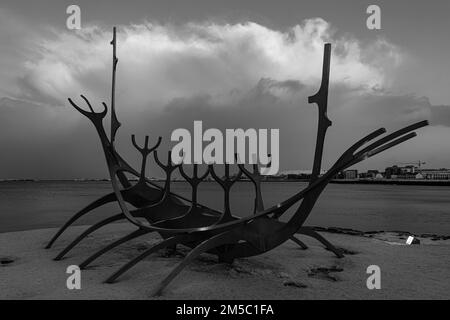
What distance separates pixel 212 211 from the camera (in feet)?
29.2

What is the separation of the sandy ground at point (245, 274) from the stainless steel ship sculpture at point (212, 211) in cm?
41

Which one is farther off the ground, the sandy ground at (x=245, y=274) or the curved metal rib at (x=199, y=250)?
the curved metal rib at (x=199, y=250)

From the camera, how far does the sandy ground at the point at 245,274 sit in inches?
259

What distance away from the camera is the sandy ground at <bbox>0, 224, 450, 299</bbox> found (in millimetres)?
6586

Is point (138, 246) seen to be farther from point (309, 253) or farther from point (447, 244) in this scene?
point (447, 244)

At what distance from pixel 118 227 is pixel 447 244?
11.9 metres

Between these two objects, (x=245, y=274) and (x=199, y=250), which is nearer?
Answer: (x=199, y=250)

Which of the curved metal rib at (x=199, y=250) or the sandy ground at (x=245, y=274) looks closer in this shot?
the curved metal rib at (x=199, y=250)

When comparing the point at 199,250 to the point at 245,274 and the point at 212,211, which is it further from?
the point at 212,211

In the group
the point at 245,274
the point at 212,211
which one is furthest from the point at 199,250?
the point at 212,211

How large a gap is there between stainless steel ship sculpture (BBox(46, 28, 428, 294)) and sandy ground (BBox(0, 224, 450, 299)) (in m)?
0.41

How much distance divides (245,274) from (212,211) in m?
1.77

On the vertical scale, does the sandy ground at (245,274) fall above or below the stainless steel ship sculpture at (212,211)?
below

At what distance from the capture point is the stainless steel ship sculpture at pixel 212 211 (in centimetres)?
643
